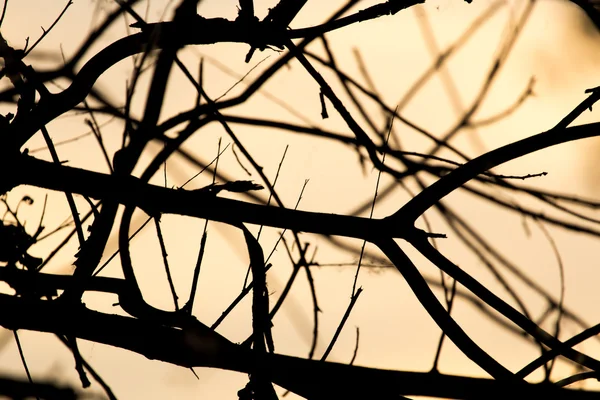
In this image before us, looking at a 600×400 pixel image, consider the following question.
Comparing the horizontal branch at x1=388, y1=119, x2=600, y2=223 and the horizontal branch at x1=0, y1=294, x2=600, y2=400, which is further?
the horizontal branch at x1=388, y1=119, x2=600, y2=223

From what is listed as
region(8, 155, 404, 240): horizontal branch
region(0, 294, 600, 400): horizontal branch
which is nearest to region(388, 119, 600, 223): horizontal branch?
region(8, 155, 404, 240): horizontal branch

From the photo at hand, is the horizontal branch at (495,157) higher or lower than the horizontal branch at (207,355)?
higher

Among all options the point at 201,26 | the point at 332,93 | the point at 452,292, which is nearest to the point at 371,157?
the point at 332,93

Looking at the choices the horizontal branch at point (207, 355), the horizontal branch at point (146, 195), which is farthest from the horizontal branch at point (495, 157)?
the horizontal branch at point (207, 355)

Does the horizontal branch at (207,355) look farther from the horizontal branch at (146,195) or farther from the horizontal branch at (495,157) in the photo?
the horizontal branch at (495,157)

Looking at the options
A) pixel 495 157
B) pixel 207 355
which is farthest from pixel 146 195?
pixel 495 157

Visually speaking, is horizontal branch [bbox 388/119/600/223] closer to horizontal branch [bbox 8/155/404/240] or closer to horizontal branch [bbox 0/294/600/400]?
horizontal branch [bbox 8/155/404/240]

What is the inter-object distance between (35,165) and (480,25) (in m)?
2.58

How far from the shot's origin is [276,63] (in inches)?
131

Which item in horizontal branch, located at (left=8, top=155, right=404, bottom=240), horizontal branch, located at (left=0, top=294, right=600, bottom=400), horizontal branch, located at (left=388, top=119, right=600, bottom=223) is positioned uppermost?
horizontal branch, located at (left=388, top=119, right=600, bottom=223)

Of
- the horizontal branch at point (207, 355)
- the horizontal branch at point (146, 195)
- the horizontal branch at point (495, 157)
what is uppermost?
the horizontal branch at point (495, 157)

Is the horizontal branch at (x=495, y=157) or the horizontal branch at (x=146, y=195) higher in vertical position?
the horizontal branch at (x=495, y=157)

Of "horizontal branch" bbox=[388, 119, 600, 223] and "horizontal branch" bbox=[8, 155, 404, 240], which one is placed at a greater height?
"horizontal branch" bbox=[388, 119, 600, 223]

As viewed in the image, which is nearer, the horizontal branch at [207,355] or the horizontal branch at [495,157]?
the horizontal branch at [207,355]
